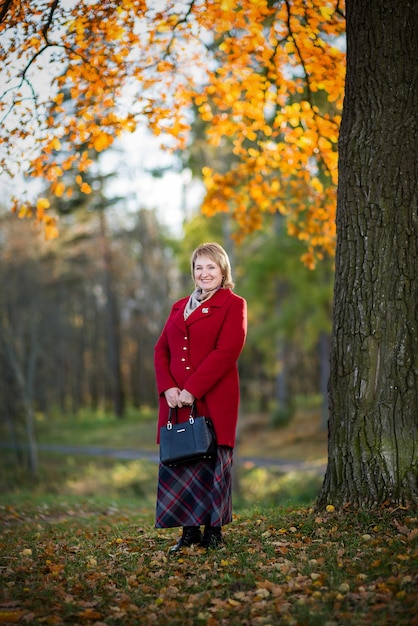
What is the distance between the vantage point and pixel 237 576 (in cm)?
405

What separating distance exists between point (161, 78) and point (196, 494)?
463 cm

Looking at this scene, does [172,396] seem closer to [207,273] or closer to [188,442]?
[188,442]

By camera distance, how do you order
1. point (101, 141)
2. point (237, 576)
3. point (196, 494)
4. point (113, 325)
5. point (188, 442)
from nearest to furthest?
1. point (237, 576)
2. point (188, 442)
3. point (196, 494)
4. point (101, 141)
5. point (113, 325)

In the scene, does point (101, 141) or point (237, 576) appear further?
point (101, 141)

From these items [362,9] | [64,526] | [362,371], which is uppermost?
[362,9]

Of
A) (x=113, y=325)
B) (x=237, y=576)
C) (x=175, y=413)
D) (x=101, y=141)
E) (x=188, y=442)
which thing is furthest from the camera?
(x=113, y=325)

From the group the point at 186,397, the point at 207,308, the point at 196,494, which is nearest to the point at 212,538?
the point at 196,494

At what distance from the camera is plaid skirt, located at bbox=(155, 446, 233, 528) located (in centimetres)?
468

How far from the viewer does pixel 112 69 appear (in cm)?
675

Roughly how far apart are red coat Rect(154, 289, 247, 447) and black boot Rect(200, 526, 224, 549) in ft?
2.05

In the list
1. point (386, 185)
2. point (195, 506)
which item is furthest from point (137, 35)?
point (195, 506)

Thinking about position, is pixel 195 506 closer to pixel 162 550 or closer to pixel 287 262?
pixel 162 550

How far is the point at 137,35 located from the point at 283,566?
5.24 m

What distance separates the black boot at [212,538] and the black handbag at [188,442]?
0.54m
